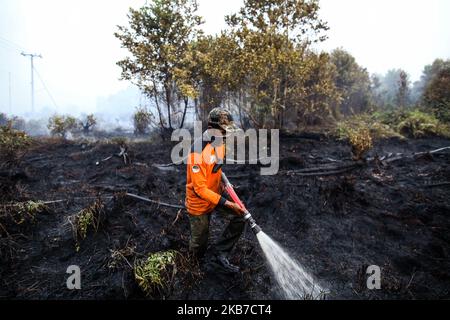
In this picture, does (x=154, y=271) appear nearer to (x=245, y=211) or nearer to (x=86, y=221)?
(x=245, y=211)

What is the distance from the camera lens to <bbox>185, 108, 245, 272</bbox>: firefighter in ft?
11.1

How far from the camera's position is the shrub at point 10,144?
892 centimetres

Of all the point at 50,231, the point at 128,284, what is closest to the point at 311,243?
the point at 128,284

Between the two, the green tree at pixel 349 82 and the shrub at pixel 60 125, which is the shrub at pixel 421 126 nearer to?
the green tree at pixel 349 82

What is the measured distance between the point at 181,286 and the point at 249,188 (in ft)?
11.5

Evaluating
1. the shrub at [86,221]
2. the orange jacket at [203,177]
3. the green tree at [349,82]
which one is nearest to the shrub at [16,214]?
the shrub at [86,221]

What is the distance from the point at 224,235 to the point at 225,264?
0.39 m

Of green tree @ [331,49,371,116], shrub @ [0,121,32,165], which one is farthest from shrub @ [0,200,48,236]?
green tree @ [331,49,371,116]

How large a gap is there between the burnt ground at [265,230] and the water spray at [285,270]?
151 millimetres

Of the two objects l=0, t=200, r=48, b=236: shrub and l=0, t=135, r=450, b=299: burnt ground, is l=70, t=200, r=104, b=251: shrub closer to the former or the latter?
l=0, t=135, r=450, b=299: burnt ground

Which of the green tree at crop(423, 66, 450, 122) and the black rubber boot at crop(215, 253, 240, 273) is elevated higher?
the green tree at crop(423, 66, 450, 122)

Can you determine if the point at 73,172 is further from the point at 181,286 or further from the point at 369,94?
the point at 369,94

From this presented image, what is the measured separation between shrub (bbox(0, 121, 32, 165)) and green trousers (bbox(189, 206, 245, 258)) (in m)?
7.38

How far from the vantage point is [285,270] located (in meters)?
4.13
